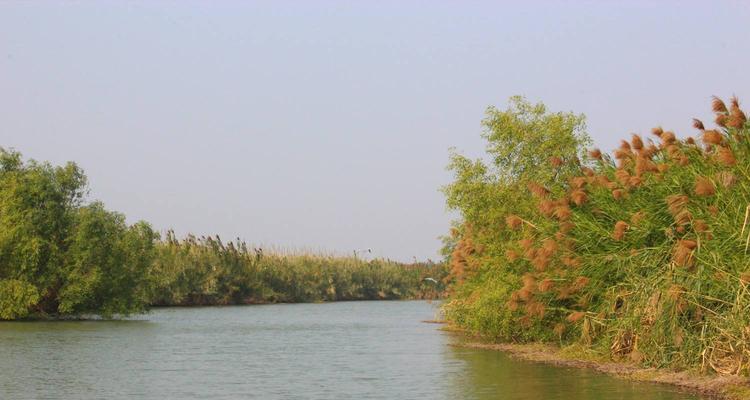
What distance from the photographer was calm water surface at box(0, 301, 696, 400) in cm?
2341

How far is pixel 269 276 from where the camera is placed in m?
106

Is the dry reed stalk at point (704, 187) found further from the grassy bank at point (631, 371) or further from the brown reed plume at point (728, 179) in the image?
the grassy bank at point (631, 371)

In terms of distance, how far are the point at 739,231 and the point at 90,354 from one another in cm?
2345

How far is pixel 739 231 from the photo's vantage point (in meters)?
22.7

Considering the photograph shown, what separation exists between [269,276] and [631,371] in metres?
82.6

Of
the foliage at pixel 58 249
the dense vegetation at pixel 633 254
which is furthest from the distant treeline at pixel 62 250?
the dense vegetation at pixel 633 254

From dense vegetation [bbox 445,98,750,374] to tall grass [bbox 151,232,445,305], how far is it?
45.0 m

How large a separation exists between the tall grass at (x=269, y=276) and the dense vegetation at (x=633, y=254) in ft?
148

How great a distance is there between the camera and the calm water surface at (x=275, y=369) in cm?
2341

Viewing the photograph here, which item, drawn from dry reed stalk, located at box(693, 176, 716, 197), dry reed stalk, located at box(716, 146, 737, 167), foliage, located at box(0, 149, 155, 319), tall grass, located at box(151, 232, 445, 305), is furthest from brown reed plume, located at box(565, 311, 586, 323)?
tall grass, located at box(151, 232, 445, 305)

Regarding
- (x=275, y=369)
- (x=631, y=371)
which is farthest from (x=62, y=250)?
(x=631, y=371)

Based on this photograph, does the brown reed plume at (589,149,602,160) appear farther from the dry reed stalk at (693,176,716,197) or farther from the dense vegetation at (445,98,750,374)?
the dry reed stalk at (693,176,716,197)

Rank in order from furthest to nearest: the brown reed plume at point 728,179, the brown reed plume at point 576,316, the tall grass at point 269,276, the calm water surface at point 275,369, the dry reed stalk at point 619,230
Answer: the tall grass at point 269,276
the brown reed plume at point 576,316
the dry reed stalk at point 619,230
the calm water surface at point 275,369
the brown reed plume at point 728,179

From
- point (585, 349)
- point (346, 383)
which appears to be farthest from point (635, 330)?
point (346, 383)
